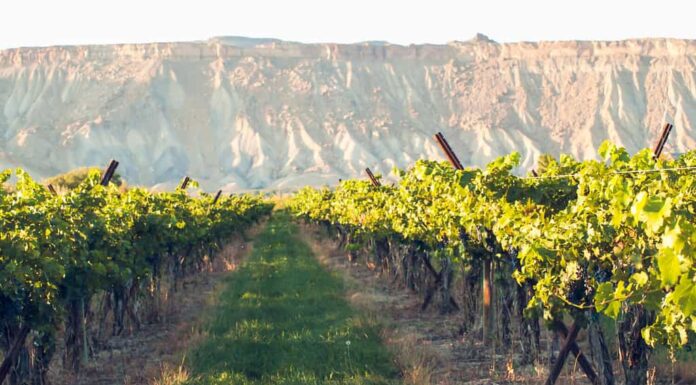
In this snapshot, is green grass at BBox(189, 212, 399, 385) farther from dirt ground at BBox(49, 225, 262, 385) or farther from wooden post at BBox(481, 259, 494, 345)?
wooden post at BBox(481, 259, 494, 345)

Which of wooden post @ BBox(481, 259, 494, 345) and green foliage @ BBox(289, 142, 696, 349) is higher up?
green foliage @ BBox(289, 142, 696, 349)

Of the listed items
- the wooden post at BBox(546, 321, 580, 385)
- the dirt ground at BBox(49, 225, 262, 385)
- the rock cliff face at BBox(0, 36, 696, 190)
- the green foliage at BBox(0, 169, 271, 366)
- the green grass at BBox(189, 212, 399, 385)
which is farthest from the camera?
the rock cliff face at BBox(0, 36, 696, 190)

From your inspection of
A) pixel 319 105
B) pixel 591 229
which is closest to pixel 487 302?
pixel 591 229

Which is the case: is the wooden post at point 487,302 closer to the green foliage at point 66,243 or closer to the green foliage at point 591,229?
the green foliage at point 591,229

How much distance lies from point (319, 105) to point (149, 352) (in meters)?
119

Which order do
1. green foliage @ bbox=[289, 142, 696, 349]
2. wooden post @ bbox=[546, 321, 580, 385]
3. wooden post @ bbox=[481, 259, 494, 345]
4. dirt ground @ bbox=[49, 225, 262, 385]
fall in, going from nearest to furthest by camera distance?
green foliage @ bbox=[289, 142, 696, 349] < wooden post @ bbox=[546, 321, 580, 385] < dirt ground @ bbox=[49, 225, 262, 385] < wooden post @ bbox=[481, 259, 494, 345]

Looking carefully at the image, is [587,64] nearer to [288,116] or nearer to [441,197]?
[288,116]

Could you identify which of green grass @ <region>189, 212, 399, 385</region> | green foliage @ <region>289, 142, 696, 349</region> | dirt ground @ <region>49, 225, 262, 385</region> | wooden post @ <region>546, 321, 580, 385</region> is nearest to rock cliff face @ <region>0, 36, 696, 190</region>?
green grass @ <region>189, 212, 399, 385</region>

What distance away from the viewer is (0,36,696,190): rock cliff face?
118m

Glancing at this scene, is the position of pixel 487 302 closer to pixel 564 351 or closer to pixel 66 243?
pixel 564 351

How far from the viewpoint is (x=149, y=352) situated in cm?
1277

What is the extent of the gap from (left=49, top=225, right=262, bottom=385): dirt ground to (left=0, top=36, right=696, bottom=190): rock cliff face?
311 ft

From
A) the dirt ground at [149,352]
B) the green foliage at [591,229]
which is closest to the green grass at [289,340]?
the dirt ground at [149,352]

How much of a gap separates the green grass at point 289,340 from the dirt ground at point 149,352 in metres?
0.38
